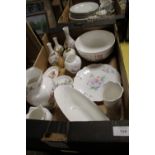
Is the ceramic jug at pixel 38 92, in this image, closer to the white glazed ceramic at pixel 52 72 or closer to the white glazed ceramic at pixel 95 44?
Answer: the white glazed ceramic at pixel 52 72

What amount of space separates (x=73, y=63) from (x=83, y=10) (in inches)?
20.8

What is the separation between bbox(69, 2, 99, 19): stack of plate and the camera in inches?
45.7

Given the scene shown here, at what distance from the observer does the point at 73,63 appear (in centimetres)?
86

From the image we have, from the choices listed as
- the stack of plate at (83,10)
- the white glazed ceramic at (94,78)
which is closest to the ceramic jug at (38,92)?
the white glazed ceramic at (94,78)

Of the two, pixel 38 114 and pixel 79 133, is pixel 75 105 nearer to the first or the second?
pixel 38 114

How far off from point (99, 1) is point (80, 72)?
2.21 feet

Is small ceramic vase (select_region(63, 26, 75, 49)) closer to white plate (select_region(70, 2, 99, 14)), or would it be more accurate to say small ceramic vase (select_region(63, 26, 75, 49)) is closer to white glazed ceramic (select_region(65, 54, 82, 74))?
white glazed ceramic (select_region(65, 54, 82, 74))

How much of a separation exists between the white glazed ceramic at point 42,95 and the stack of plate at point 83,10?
0.62 metres

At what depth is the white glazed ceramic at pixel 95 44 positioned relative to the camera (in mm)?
879

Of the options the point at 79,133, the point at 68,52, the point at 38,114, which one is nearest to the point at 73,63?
the point at 68,52

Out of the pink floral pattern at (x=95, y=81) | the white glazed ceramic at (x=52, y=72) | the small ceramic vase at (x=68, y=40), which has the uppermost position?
the small ceramic vase at (x=68, y=40)

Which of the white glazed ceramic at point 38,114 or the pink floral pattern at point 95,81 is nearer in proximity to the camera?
the white glazed ceramic at point 38,114

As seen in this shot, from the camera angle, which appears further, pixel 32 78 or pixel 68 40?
pixel 68 40

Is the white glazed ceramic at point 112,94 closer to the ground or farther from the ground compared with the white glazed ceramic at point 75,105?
farther from the ground
